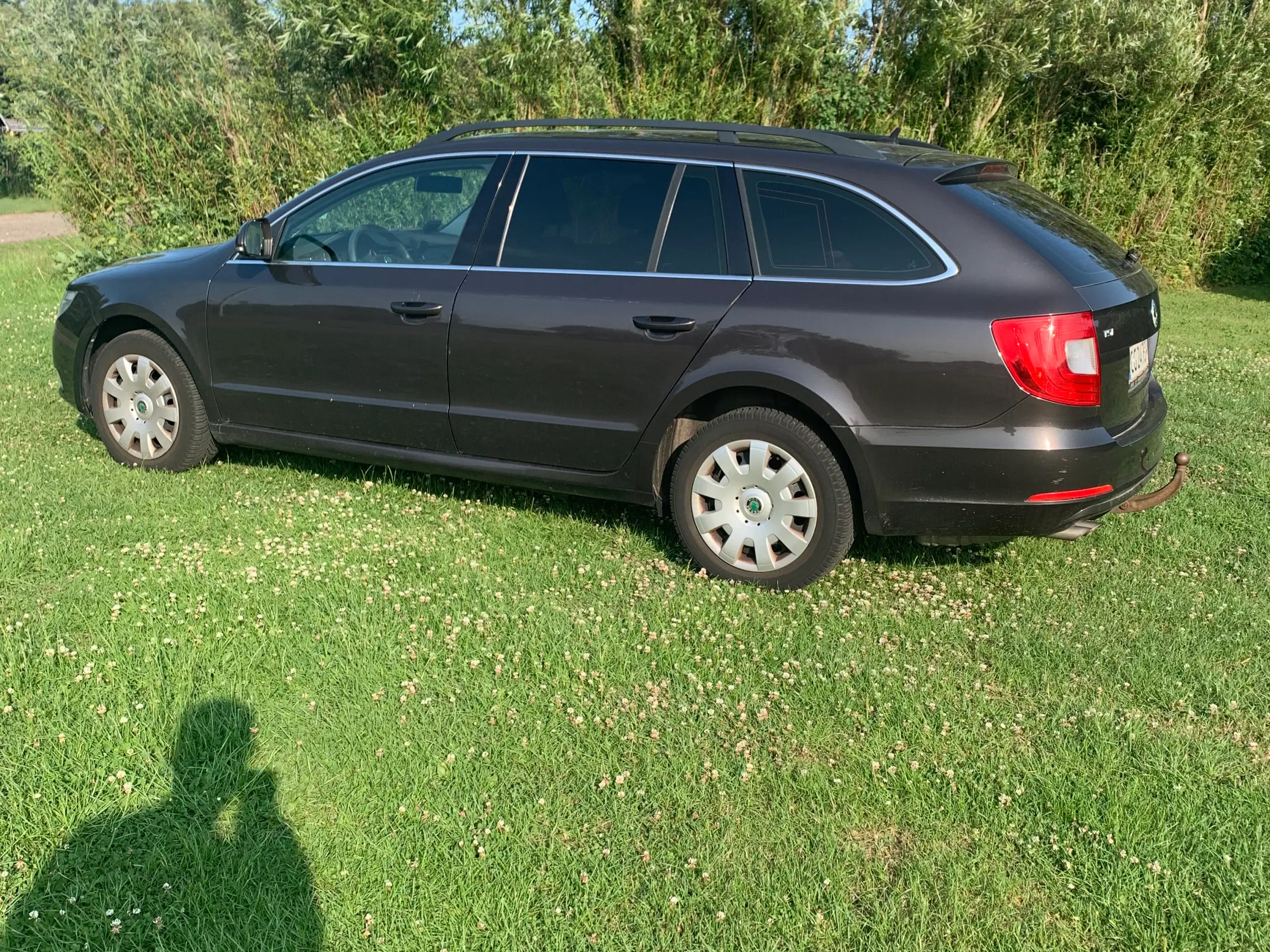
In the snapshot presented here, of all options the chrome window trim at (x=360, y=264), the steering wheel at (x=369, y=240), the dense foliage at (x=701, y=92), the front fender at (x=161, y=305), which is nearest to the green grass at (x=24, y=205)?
the dense foliage at (x=701, y=92)

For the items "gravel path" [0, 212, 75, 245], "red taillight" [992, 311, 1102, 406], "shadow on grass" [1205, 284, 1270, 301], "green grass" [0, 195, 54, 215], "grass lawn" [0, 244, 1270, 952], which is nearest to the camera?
"grass lawn" [0, 244, 1270, 952]

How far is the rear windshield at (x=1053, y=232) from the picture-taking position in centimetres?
405

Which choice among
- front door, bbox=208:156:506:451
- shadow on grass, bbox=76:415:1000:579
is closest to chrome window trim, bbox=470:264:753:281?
front door, bbox=208:156:506:451

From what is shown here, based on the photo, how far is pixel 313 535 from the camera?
16.3ft

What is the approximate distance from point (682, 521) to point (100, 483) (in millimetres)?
3198

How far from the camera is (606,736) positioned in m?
3.44

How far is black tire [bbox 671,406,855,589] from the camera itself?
14.1 feet

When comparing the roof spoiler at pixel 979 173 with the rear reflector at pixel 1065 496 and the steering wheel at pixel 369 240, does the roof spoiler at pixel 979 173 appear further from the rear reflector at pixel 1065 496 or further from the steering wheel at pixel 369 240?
the steering wheel at pixel 369 240

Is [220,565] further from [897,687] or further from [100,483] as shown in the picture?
[897,687]

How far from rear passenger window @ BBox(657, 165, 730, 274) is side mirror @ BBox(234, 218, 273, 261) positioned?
212 cm

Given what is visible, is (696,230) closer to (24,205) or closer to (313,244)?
(313,244)

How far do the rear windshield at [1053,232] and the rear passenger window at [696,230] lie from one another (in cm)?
96

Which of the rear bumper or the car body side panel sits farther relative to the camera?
the car body side panel

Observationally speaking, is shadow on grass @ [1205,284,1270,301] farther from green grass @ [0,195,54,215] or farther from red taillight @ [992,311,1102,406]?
green grass @ [0,195,54,215]
